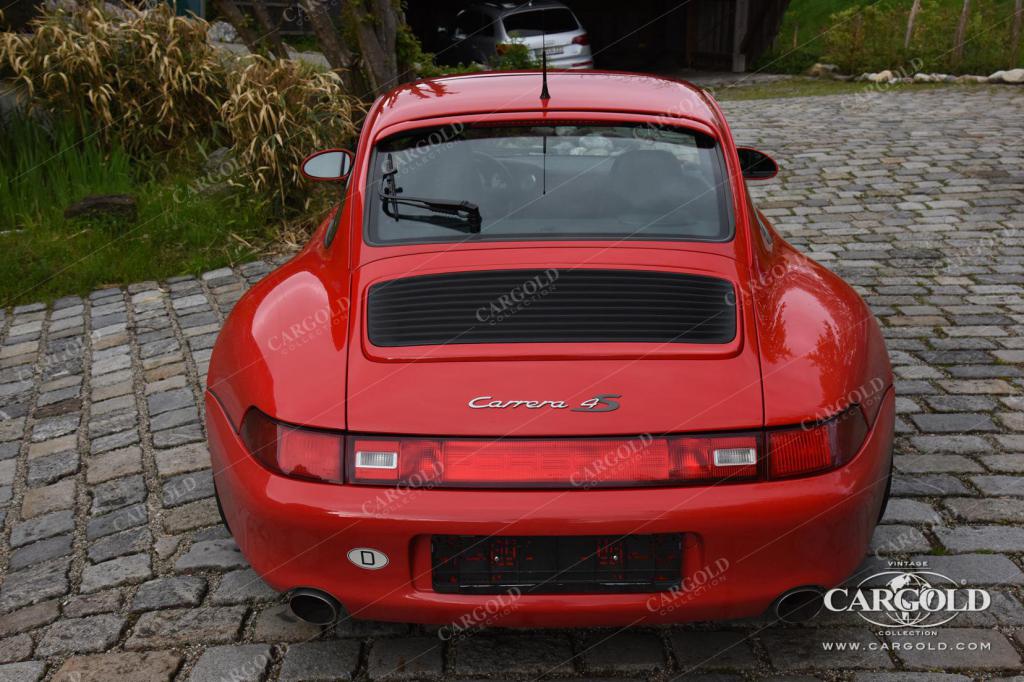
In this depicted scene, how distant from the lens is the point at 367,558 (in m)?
2.54

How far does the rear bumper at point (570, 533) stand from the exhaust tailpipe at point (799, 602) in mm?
24

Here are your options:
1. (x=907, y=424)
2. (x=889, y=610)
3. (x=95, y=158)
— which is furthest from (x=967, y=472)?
(x=95, y=158)

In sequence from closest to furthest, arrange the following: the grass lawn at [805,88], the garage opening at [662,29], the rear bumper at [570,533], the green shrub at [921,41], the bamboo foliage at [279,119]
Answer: the rear bumper at [570,533] < the bamboo foliage at [279,119] < the grass lawn at [805,88] < the green shrub at [921,41] < the garage opening at [662,29]

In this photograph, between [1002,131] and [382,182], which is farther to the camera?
[1002,131]

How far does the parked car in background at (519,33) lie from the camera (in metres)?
18.5

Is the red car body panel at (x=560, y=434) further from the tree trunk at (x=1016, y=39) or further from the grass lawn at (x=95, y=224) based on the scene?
the tree trunk at (x=1016, y=39)

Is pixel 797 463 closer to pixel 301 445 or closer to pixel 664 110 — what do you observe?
pixel 301 445

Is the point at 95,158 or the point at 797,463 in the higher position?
the point at 797,463

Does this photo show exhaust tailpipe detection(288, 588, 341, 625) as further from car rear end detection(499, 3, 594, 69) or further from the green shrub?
the green shrub

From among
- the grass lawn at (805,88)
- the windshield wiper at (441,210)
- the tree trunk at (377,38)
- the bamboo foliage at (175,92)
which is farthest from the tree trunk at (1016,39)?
the windshield wiper at (441,210)

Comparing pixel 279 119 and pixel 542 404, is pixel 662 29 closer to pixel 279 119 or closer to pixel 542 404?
pixel 279 119

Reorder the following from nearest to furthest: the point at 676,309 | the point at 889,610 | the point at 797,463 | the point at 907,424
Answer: the point at 797,463, the point at 676,309, the point at 889,610, the point at 907,424

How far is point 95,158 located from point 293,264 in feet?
18.8

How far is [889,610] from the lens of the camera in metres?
3.13
